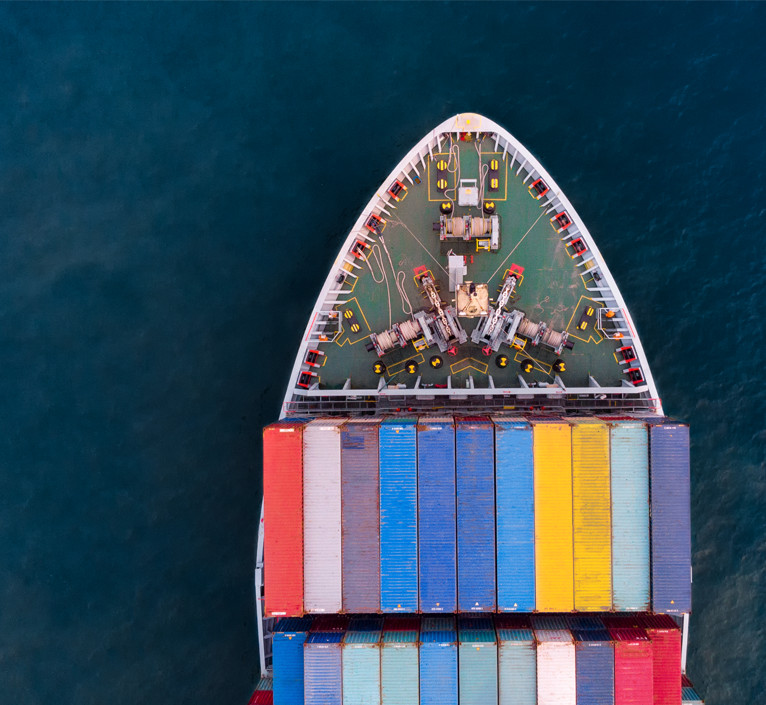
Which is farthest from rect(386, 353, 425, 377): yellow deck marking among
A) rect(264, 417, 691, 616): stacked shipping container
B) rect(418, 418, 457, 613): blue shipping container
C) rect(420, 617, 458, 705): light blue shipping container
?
rect(420, 617, 458, 705): light blue shipping container

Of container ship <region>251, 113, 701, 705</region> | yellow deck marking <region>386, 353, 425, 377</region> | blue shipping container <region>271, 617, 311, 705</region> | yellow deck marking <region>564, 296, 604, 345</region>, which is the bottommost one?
blue shipping container <region>271, 617, 311, 705</region>

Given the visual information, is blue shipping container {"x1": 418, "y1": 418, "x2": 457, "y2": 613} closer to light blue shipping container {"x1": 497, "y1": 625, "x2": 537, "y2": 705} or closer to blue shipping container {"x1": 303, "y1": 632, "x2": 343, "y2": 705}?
light blue shipping container {"x1": 497, "y1": 625, "x2": 537, "y2": 705}

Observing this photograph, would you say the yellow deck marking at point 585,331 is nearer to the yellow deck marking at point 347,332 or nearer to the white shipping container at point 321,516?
the yellow deck marking at point 347,332

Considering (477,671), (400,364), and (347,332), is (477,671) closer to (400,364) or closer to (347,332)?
(400,364)

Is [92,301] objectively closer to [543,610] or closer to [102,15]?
[102,15]

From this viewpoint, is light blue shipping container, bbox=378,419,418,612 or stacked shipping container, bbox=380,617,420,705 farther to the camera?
light blue shipping container, bbox=378,419,418,612

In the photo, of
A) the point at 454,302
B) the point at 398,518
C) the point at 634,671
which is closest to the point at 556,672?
the point at 634,671

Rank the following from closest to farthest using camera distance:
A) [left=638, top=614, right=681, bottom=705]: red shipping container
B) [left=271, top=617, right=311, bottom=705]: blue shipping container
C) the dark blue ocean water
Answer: [left=638, top=614, right=681, bottom=705]: red shipping container
[left=271, top=617, right=311, bottom=705]: blue shipping container
the dark blue ocean water
